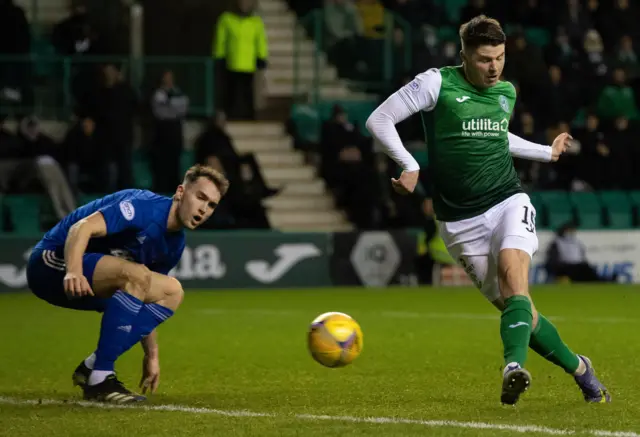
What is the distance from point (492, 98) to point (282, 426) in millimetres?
2192

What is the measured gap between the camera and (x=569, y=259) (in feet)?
63.1

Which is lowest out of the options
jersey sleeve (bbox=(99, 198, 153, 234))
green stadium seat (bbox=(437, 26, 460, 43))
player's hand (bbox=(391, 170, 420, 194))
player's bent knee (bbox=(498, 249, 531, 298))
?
player's bent knee (bbox=(498, 249, 531, 298))

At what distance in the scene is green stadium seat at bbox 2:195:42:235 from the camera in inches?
699

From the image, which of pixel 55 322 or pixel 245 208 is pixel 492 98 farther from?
pixel 245 208

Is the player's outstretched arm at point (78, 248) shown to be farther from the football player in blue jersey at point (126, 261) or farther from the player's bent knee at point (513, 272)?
the player's bent knee at point (513, 272)

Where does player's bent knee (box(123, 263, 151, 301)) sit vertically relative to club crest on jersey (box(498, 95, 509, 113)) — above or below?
below

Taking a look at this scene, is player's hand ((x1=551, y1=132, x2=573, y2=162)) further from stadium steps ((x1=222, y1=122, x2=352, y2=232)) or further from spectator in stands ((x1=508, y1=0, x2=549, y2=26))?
spectator in stands ((x1=508, y1=0, x2=549, y2=26))

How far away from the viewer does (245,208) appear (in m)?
18.5

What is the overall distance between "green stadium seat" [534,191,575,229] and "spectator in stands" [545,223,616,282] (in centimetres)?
77

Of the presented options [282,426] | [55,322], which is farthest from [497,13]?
[282,426]

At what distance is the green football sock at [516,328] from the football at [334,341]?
49.6 inches

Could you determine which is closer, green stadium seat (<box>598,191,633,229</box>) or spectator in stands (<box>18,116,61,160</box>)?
spectator in stands (<box>18,116,61,160</box>)

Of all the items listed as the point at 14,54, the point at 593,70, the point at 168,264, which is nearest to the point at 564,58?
the point at 593,70

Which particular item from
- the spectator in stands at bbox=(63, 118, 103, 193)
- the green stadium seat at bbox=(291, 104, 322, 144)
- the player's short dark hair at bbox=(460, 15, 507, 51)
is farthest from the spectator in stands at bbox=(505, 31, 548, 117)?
the player's short dark hair at bbox=(460, 15, 507, 51)
